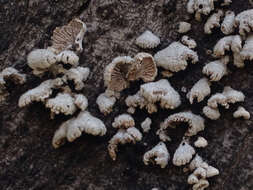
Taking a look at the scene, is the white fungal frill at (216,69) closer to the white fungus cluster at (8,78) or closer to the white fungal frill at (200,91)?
the white fungal frill at (200,91)

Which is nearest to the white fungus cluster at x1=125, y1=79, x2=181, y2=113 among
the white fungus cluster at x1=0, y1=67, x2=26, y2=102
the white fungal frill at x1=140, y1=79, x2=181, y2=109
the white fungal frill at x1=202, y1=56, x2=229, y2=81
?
the white fungal frill at x1=140, y1=79, x2=181, y2=109

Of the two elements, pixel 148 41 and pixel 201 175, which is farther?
pixel 148 41

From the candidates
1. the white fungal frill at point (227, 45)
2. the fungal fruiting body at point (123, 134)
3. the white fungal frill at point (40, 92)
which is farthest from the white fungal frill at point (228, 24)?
the white fungal frill at point (40, 92)

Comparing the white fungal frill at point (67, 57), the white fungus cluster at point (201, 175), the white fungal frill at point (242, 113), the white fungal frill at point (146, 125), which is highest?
the white fungal frill at point (67, 57)

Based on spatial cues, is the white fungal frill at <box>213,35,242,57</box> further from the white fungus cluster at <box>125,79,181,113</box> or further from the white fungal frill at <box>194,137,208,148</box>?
the white fungal frill at <box>194,137,208,148</box>

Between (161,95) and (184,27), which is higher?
(184,27)

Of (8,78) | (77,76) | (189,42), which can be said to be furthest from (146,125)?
(8,78)

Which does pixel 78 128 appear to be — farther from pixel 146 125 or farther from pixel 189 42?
pixel 189 42

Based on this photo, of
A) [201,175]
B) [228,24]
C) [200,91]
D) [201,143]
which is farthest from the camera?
[228,24]
